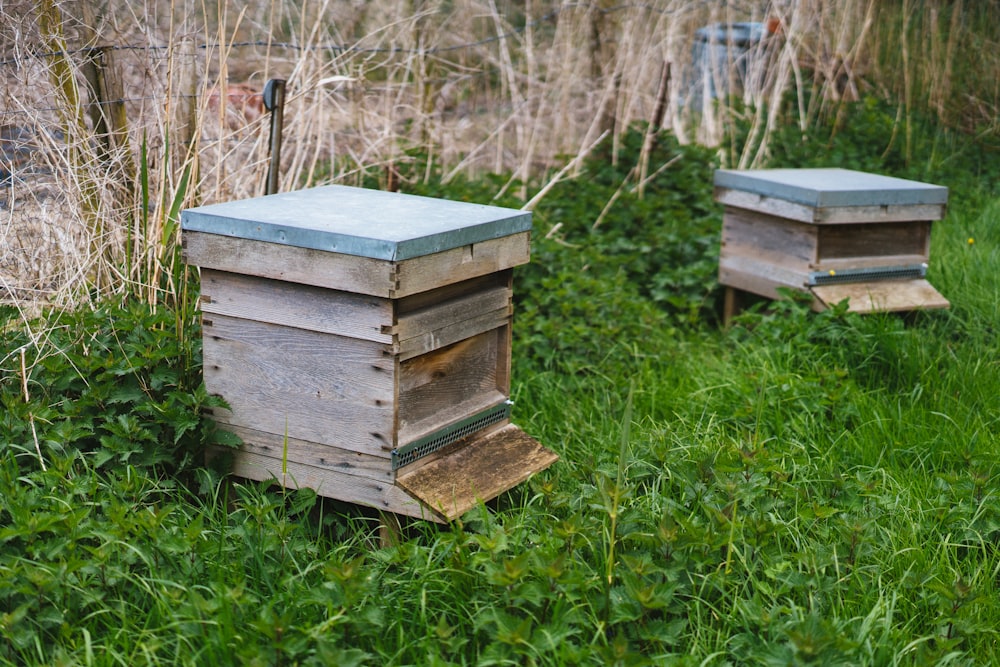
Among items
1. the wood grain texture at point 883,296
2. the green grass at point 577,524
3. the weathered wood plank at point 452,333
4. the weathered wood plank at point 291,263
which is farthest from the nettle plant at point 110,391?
the wood grain texture at point 883,296

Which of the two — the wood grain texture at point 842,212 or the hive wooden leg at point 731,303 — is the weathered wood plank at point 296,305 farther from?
the hive wooden leg at point 731,303

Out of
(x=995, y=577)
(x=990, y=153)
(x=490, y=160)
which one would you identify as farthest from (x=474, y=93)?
(x=995, y=577)

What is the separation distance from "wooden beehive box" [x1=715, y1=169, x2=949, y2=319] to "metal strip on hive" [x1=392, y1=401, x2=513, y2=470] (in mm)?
2026

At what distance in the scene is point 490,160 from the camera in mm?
7648

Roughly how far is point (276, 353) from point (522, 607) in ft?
3.46

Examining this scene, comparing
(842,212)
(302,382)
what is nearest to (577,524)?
(302,382)

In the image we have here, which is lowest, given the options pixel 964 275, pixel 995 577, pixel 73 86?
pixel 995 577

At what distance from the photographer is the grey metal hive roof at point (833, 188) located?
463 centimetres

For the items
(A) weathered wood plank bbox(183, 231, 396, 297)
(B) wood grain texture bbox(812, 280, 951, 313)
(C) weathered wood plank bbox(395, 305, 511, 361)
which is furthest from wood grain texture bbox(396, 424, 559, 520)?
(B) wood grain texture bbox(812, 280, 951, 313)

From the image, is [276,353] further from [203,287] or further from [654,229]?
[654,229]

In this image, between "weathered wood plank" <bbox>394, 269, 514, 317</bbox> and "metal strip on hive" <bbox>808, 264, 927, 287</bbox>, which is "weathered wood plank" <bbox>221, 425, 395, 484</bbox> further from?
"metal strip on hive" <bbox>808, 264, 927, 287</bbox>

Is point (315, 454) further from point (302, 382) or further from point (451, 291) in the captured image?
point (451, 291)

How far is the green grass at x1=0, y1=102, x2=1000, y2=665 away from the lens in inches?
92.2

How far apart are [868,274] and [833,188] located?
1.63ft
